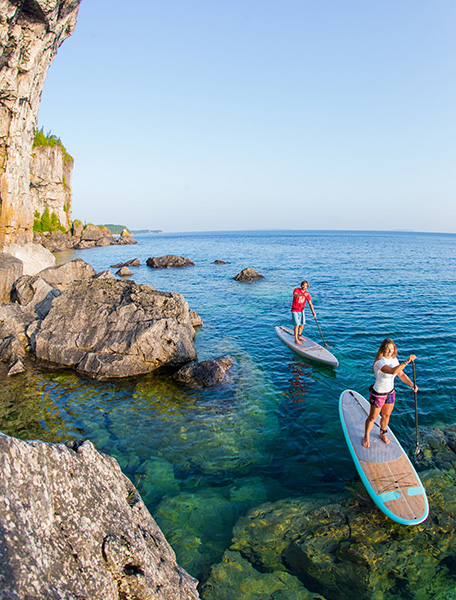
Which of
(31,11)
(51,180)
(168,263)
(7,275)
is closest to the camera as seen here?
(7,275)

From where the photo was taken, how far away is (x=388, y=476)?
328 inches

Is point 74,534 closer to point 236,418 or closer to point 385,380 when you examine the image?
point 385,380

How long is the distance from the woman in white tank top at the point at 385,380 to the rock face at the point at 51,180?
258ft

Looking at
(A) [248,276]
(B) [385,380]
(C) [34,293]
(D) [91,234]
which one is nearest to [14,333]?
(C) [34,293]

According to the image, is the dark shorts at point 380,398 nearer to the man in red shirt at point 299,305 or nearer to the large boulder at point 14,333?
the man in red shirt at point 299,305

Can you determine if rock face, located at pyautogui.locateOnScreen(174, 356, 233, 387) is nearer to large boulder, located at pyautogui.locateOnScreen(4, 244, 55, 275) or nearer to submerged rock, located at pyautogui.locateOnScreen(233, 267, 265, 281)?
large boulder, located at pyautogui.locateOnScreen(4, 244, 55, 275)

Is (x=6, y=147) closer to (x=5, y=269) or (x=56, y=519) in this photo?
(x=5, y=269)

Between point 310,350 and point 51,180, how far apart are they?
7921cm

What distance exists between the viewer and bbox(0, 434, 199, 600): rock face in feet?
10.9

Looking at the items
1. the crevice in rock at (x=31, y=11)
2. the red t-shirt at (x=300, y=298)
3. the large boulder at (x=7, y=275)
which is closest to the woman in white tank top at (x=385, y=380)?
the red t-shirt at (x=300, y=298)

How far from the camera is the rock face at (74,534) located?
3336 mm

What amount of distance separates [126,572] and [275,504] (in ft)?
15.1

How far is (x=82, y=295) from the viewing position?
17219mm

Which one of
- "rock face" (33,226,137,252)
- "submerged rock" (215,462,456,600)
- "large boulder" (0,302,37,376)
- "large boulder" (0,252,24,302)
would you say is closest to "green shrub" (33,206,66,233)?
"rock face" (33,226,137,252)
